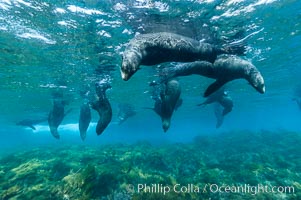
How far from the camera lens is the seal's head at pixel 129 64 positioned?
5.28 m

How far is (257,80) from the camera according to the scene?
745 centimetres

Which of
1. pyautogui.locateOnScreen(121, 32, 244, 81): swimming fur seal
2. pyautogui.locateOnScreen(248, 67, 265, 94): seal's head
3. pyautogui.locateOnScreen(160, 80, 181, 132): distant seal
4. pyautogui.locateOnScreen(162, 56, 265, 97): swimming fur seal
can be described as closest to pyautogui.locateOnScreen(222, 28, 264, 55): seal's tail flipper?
pyautogui.locateOnScreen(160, 80, 181, 132): distant seal

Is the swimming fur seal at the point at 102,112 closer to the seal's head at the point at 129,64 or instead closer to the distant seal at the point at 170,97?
the distant seal at the point at 170,97

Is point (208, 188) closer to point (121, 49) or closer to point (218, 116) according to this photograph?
point (121, 49)

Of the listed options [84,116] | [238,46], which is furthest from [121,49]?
[238,46]

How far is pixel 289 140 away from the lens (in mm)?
30141

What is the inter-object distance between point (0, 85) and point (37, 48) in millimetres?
11132

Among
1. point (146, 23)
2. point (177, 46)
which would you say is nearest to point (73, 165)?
point (146, 23)

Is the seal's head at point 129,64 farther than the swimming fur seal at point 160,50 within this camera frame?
No

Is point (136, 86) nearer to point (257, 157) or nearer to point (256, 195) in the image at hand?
point (257, 157)

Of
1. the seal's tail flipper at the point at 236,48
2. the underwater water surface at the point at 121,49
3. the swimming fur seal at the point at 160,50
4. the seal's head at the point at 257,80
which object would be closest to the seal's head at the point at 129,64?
the swimming fur seal at the point at 160,50

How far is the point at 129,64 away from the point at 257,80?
4.32 m

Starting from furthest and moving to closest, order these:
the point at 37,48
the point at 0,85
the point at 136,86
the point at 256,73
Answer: the point at 136,86 → the point at 0,85 → the point at 37,48 → the point at 256,73

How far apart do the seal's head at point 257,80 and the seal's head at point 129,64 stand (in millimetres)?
3940
